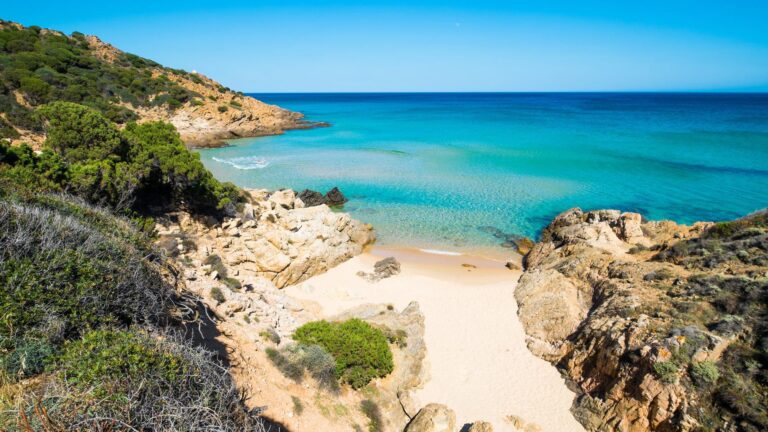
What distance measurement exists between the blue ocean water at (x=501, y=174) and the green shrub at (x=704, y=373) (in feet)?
41.8

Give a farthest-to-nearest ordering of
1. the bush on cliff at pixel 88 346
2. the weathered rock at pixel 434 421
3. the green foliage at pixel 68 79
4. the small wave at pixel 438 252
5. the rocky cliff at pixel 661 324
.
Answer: the green foliage at pixel 68 79
the small wave at pixel 438 252
the weathered rock at pixel 434 421
the rocky cliff at pixel 661 324
the bush on cliff at pixel 88 346

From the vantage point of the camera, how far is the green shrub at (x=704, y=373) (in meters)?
8.74

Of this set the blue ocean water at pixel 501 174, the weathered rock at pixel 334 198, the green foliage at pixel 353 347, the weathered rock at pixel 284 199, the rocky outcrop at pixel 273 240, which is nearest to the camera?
the green foliage at pixel 353 347

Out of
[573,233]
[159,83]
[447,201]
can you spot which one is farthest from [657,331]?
[159,83]

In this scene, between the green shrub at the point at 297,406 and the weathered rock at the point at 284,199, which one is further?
the weathered rock at the point at 284,199

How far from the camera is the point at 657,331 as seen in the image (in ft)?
33.5

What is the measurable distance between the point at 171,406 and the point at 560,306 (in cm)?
1344

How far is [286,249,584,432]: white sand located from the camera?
10.9 m

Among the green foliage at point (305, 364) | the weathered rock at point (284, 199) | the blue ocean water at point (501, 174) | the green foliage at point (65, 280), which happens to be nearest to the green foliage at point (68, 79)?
the blue ocean water at point (501, 174)

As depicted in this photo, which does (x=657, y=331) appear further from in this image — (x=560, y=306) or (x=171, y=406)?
(x=171, y=406)

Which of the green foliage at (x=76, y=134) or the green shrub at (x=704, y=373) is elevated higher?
the green foliage at (x=76, y=134)

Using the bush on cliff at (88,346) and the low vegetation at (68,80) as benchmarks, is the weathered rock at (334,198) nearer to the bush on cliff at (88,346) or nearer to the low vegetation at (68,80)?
the low vegetation at (68,80)

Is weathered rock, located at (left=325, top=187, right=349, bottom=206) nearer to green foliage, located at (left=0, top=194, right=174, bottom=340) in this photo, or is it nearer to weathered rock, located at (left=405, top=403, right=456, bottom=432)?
weathered rock, located at (left=405, top=403, right=456, bottom=432)

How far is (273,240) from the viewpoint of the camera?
17.4 m
